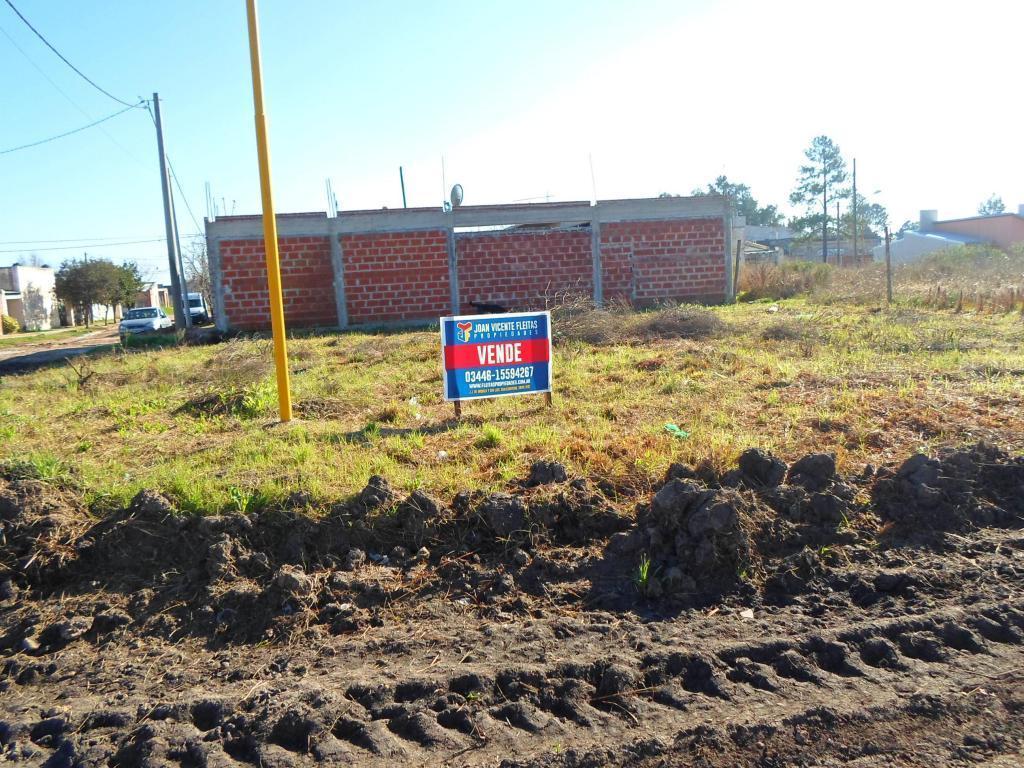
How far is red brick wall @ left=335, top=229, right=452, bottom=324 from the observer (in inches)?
755

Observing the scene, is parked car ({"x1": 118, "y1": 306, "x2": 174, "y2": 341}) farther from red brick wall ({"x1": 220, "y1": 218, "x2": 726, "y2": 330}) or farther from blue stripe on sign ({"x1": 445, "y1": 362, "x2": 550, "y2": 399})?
blue stripe on sign ({"x1": 445, "y1": 362, "x2": 550, "y2": 399})

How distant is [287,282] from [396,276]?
2.55m

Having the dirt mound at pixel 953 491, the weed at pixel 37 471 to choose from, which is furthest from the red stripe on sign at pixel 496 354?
the dirt mound at pixel 953 491

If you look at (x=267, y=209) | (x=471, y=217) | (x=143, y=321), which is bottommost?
(x=143, y=321)

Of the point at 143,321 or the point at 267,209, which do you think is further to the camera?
the point at 143,321

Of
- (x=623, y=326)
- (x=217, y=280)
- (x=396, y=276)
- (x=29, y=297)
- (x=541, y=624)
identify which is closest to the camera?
(x=541, y=624)

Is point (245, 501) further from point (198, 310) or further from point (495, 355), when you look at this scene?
point (198, 310)

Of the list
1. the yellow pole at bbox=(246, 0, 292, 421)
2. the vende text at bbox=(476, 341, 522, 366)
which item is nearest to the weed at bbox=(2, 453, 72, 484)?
the yellow pole at bbox=(246, 0, 292, 421)

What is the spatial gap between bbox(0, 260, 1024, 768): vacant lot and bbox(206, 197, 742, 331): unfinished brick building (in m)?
11.0

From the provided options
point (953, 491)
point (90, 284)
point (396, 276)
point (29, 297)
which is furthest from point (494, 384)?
point (29, 297)

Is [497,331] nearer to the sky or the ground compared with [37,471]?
nearer to the sky

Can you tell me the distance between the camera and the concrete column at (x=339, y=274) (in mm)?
18906

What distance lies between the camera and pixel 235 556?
15.9 ft

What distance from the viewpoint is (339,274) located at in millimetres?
19094
